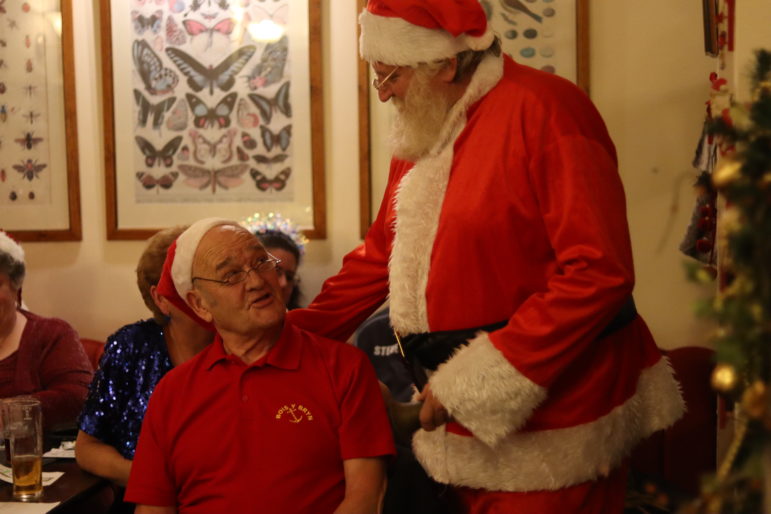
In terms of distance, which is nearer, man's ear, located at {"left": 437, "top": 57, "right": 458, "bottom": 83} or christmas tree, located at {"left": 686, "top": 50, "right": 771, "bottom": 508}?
christmas tree, located at {"left": 686, "top": 50, "right": 771, "bottom": 508}

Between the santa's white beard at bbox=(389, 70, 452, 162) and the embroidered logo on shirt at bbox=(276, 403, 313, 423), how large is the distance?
0.59 metres

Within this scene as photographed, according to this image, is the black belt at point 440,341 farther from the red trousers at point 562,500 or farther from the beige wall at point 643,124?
the beige wall at point 643,124

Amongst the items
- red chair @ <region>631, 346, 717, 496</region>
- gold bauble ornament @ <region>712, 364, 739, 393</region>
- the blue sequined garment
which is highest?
gold bauble ornament @ <region>712, 364, 739, 393</region>

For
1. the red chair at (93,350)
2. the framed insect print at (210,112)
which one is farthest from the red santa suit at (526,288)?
the red chair at (93,350)

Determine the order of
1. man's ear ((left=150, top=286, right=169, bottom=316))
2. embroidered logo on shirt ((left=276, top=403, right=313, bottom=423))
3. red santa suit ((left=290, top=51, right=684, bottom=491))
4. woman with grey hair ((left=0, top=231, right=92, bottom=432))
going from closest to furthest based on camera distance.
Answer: red santa suit ((left=290, top=51, right=684, bottom=491)), embroidered logo on shirt ((left=276, top=403, right=313, bottom=423)), man's ear ((left=150, top=286, right=169, bottom=316)), woman with grey hair ((left=0, top=231, right=92, bottom=432))

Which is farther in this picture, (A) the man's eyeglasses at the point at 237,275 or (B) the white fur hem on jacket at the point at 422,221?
A: (A) the man's eyeglasses at the point at 237,275

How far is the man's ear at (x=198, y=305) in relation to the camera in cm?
193

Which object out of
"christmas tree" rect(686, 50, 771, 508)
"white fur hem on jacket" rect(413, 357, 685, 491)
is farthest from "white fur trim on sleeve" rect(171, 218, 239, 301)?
"christmas tree" rect(686, 50, 771, 508)

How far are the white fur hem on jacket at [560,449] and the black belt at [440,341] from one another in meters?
0.14

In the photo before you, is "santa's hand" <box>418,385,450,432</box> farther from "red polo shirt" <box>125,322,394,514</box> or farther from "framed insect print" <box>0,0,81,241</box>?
"framed insect print" <box>0,0,81,241</box>

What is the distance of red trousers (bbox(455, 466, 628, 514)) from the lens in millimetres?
1593

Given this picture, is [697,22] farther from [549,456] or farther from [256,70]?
[549,456]

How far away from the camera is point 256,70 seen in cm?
349

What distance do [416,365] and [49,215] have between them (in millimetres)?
2469
